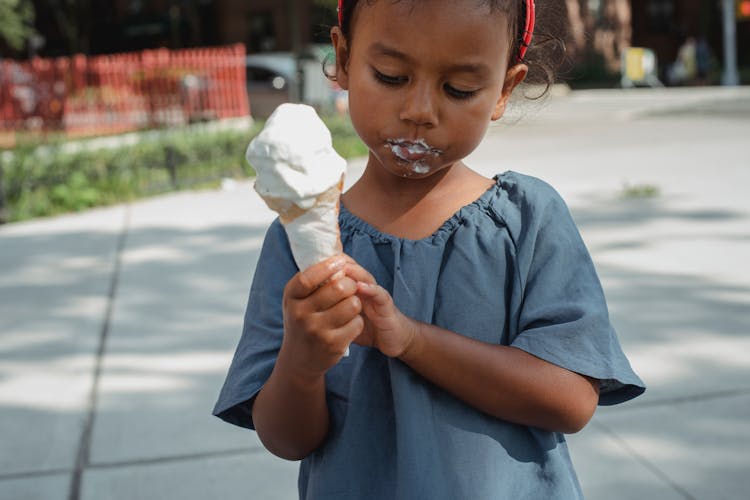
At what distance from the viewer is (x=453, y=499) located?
56.1 inches

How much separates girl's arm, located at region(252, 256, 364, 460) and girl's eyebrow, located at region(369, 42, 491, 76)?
313 mm

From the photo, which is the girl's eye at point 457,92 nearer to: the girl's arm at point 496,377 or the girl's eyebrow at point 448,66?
the girl's eyebrow at point 448,66

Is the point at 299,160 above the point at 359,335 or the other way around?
above

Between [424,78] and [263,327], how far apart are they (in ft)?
1.58

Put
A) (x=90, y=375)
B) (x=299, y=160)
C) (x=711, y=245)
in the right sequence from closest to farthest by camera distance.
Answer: (x=299, y=160) < (x=90, y=375) < (x=711, y=245)

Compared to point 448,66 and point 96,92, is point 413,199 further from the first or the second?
point 96,92

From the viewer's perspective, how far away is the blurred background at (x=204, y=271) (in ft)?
10.1

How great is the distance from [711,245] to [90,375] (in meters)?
3.68

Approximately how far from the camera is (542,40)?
5.28ft

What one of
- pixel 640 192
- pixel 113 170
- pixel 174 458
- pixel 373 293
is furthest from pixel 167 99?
pixel 373 293

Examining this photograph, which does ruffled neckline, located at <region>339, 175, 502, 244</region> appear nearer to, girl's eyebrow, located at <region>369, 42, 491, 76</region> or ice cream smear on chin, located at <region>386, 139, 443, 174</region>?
ice cream smear on chin, located at <region>386, 139, 443, 174</region>

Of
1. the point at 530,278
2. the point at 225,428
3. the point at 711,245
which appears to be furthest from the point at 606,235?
the point at 530,278

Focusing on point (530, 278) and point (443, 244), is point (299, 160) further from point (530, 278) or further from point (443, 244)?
point (530, 278)

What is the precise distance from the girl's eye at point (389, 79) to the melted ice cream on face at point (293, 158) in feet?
0.69
